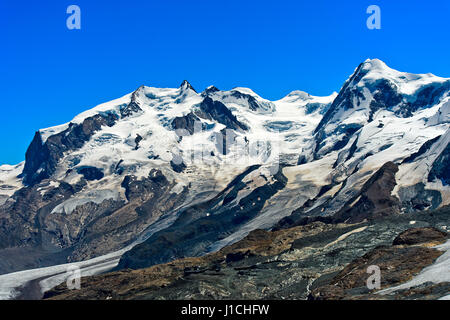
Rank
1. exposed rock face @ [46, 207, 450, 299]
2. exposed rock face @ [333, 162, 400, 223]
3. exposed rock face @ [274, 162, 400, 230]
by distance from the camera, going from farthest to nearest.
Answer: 1. exposed rock face @ [333, 162, 400, 223]
2. exposed rock face @ [274, 162, 400, 230]
3. exposed rock face @ [46, 207, 450, 299]

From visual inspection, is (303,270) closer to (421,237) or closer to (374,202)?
(421,237)

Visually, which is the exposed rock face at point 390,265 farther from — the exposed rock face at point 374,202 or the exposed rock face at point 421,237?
the exposed rock face at point 374,202

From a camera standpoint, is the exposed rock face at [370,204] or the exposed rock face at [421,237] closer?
the exposed rock face at [421,237]

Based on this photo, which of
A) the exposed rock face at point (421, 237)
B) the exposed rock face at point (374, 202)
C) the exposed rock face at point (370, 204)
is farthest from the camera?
the exposed rock face at point (374, 202)

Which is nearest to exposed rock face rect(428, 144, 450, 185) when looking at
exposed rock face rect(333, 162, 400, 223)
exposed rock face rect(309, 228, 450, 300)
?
exposed rock face rect(333, 162, 400, 223)
